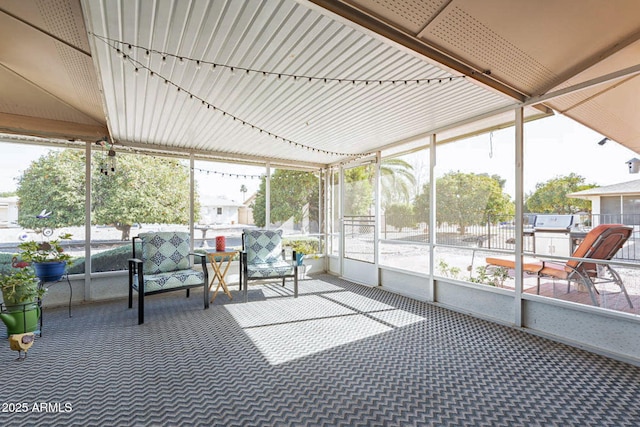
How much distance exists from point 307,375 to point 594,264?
10.4 ft

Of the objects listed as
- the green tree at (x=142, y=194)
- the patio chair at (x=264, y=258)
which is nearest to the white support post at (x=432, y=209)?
the patio chair at (x=264, y=258)

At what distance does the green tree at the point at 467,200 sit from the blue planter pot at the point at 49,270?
5.09 metres

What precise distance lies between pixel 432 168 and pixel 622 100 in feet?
7.13

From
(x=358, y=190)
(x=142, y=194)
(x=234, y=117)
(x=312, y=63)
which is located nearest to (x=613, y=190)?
(x=312, y=63)

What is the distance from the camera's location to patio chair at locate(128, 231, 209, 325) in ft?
13.2

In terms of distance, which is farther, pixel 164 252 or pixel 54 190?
pixel 54 190

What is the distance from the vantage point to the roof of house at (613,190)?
3.13 metres

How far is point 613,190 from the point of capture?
10.7ft

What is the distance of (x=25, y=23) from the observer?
2.45 metres

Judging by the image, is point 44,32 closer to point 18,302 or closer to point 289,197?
point 18,302

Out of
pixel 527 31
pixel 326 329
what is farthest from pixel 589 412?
pixel 527 31

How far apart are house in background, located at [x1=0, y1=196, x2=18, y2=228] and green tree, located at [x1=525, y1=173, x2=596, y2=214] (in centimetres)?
684

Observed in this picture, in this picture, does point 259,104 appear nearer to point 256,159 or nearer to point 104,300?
point 256,159

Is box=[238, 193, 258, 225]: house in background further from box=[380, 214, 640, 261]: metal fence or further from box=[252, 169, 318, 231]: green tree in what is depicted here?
box=[380, 214, 640, 261]: metal fence
